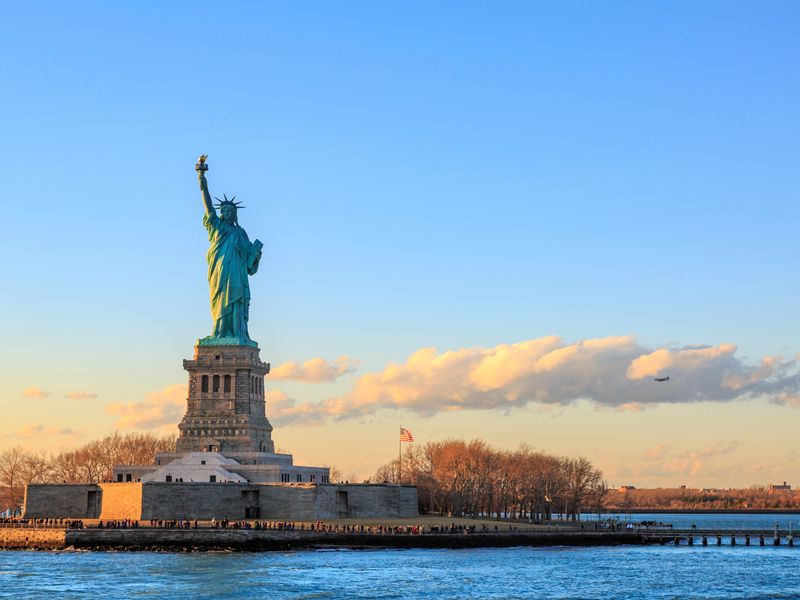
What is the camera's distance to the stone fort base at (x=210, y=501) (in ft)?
290

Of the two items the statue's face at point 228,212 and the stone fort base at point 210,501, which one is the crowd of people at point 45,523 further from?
the statue's face at point 228,212

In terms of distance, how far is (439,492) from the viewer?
117000mm

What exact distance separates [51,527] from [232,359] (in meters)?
20.0

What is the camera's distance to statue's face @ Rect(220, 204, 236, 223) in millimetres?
100875

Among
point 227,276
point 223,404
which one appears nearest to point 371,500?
point 223,404

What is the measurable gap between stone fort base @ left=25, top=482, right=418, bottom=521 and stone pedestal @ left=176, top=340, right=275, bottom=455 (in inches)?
286

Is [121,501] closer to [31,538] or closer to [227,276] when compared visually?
[31,538]

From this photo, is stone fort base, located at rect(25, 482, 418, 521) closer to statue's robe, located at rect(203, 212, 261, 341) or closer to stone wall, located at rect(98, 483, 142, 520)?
stone wall, located at rect(98, 483, 142, 520)

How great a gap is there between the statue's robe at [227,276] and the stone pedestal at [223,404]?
208cm

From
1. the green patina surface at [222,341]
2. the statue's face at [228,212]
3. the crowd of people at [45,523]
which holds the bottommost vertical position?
the crowd of people at [45,523]

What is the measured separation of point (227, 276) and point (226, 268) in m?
0.64

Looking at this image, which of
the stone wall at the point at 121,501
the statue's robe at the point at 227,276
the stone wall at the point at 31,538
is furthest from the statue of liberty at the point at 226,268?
the stone wall at the point at 31,538

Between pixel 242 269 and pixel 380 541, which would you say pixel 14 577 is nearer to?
pixel 380 541

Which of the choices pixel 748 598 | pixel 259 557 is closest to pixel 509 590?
pixel 748 598
